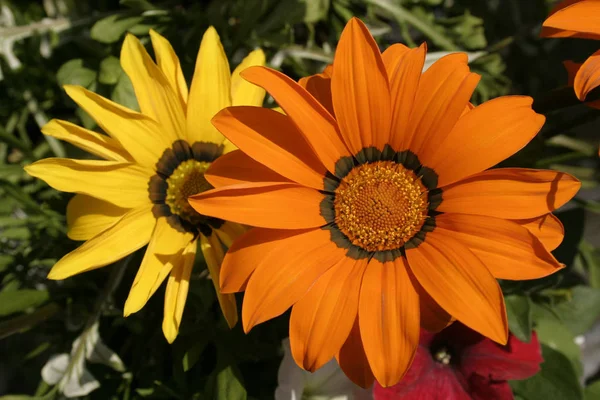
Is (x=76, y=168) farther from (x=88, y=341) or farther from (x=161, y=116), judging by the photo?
(x=88, y=341)

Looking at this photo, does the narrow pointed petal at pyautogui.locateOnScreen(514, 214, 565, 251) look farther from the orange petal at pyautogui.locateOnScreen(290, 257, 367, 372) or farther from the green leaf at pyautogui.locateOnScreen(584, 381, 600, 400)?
the green leaf at pyautogui.locateOnScreen(584, 381, 600, 400)

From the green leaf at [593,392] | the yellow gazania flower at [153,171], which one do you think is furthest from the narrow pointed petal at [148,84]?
the green leaf at [593,392]

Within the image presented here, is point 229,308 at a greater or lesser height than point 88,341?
greater

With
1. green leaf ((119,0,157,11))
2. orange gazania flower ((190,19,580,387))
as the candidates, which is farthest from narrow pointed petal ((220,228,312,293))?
green leaf ((119,0,157,11))

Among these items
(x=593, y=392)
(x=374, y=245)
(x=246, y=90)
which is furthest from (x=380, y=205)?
(x=593, y=392)

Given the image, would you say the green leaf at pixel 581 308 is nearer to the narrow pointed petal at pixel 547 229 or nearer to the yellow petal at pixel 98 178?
the narrow pointed petal at pixel 547 229

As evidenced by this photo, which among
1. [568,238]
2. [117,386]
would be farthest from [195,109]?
[568,238]
